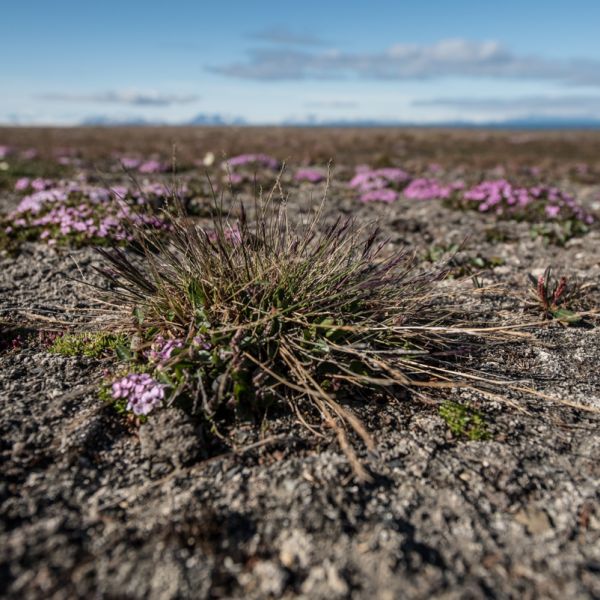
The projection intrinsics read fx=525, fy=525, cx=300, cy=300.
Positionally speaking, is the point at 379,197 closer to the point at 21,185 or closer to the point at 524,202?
the point at 524,202

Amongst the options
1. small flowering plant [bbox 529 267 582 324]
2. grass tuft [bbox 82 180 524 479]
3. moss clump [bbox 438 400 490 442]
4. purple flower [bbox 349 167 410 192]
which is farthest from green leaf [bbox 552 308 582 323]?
purple flower [bbox 349 167 410 192]

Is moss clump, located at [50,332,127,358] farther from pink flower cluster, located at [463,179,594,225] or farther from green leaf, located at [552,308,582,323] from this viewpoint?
pink flower cluster, located at [463,179,594,225]

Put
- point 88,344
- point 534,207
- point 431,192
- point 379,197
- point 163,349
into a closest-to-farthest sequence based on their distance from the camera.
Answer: point 163,349
point 88,344
point 534,207
point 379,197
point 431,192

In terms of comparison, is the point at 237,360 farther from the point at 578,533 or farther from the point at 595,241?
the point at 595,241

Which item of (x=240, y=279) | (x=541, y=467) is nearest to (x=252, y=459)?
(x=240, y=279)

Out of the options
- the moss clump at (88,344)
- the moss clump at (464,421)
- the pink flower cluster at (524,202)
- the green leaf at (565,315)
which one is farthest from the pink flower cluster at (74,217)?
the pink flower cluster at (524,202)

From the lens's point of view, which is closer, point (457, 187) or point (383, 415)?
point (383, 415)

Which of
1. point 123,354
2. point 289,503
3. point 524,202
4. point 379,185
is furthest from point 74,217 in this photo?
point 524,202
